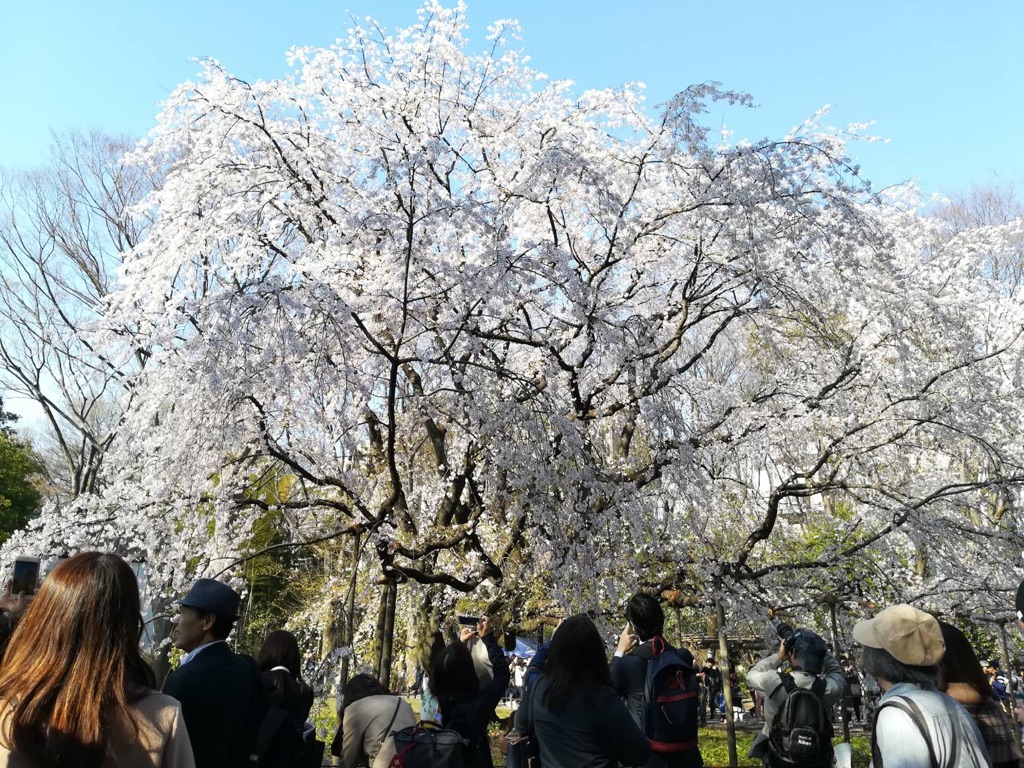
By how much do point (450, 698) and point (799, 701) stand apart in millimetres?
1784

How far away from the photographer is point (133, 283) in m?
6.18

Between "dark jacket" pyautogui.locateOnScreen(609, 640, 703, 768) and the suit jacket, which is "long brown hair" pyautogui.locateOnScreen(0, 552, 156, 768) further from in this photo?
"dark jacket" pyautogui.locateOnScreen(609, 640, 703, 768)

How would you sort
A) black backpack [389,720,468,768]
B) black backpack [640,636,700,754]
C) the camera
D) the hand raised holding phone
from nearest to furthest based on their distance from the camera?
black backpack [389,720,468,768]
black backpack [640,636,700,754]
the hand raised holding phone
the camera

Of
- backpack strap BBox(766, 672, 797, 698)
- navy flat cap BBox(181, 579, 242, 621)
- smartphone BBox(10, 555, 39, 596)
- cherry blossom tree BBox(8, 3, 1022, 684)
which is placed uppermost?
cherry blossom tree BBox(8, 3, 1022, 684)

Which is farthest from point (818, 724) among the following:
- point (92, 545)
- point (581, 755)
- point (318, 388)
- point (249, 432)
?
point (92, 545)

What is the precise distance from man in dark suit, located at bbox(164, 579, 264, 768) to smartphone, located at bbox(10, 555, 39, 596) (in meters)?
0.79

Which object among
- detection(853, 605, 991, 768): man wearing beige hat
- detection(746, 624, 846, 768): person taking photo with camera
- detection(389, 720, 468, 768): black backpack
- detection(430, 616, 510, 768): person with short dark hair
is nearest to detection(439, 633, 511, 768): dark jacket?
detection(430, 616, 510, 768): person with short dark hair

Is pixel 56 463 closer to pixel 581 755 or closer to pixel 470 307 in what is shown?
pixel 470 307

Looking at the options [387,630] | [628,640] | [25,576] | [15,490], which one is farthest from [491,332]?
[15,490]

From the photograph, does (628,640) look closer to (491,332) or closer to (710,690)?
(491,332)

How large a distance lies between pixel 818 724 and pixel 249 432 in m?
4.76

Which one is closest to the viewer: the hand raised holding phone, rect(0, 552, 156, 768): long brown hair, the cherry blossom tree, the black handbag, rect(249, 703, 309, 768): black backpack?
rect(0, 552, 156, 768): long brown hair

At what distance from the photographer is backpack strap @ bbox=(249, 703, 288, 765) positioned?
2578 millimetres

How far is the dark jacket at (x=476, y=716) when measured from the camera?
353 centimetres
